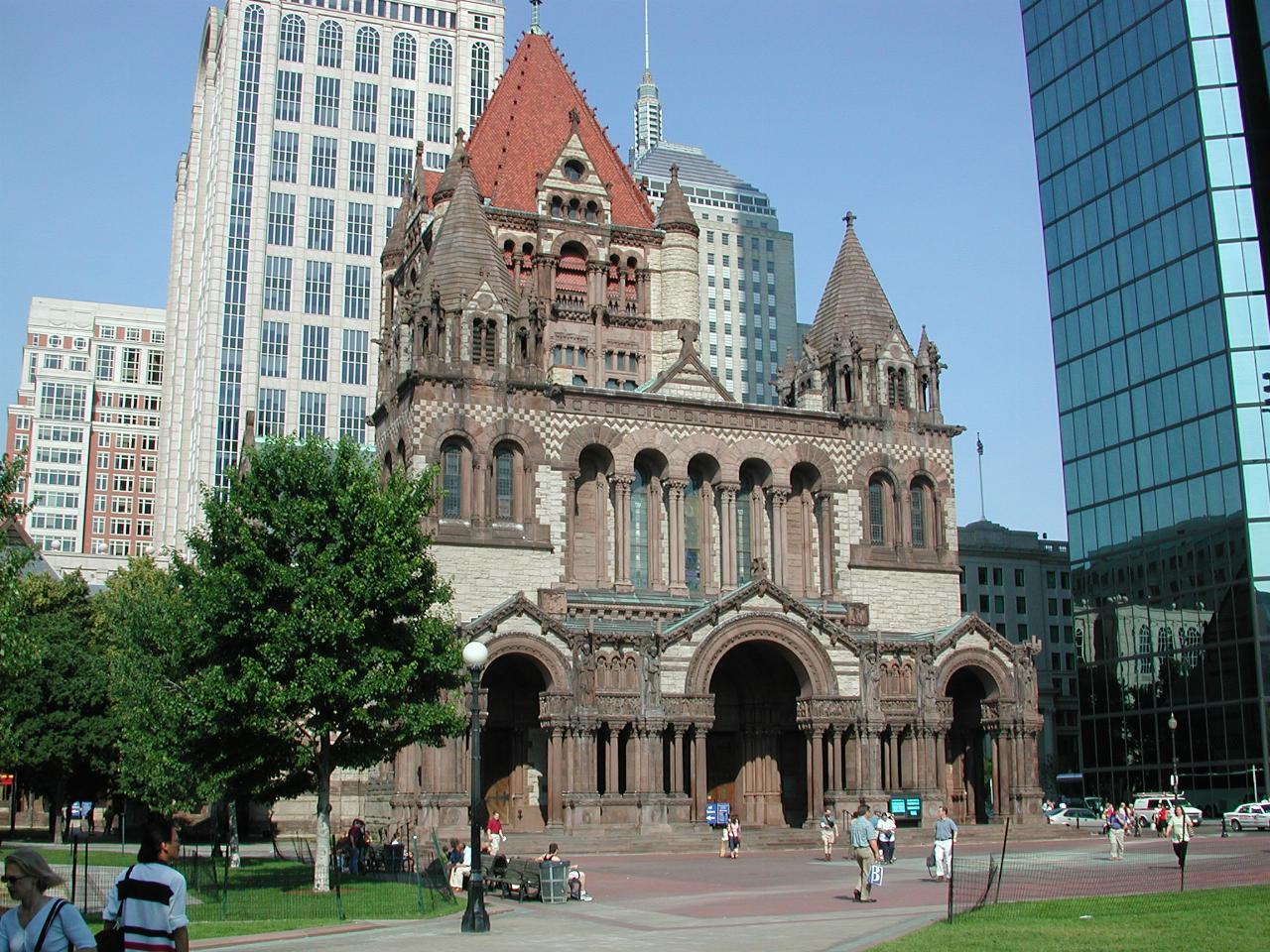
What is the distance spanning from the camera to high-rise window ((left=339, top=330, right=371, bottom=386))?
381ft

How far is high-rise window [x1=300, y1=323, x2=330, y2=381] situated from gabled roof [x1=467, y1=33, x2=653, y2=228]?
1587 inches

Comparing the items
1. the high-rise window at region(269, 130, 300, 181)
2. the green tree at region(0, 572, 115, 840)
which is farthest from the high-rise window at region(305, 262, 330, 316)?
the green tree at region(0, 572, 115, 840)

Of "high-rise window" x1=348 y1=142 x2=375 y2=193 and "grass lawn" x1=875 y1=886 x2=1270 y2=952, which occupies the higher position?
"high-rise window" x1=348 y1=142 x2=375 y2=193

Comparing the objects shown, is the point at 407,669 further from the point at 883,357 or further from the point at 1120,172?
the point at 1120,172

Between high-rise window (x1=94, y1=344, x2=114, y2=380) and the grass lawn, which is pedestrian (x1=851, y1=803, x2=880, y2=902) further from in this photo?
high-rise window (x1=94, y1=344, x2=114, y2=380)

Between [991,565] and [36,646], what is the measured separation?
9848cm

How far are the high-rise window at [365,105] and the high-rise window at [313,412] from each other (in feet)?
79.2

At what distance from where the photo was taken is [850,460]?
6047cm

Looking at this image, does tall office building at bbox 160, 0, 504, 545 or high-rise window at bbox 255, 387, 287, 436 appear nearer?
high-rise window at bbox 255, 387, 287, 436

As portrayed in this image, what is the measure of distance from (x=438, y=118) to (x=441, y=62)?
6.06 metres

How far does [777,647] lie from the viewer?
52.7 metres

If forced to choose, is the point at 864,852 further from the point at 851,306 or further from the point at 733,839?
the point at 851,306

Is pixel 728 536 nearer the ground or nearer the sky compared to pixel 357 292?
nearer the ground

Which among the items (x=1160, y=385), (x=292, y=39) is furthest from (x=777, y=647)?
(x=292, y=39)
